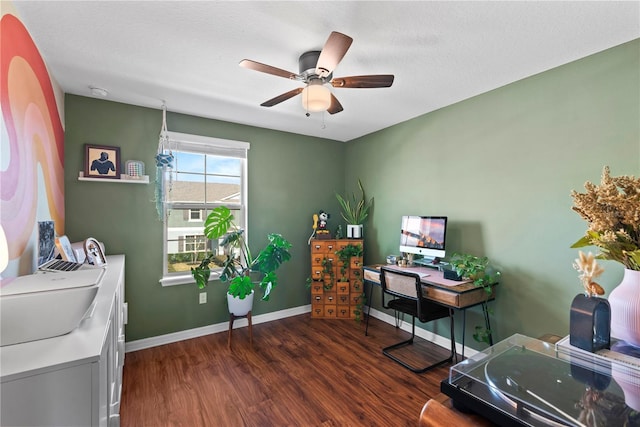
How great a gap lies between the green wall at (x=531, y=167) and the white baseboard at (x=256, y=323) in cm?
13

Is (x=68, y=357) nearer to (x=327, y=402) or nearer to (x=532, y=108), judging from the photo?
(x=327, y=402)

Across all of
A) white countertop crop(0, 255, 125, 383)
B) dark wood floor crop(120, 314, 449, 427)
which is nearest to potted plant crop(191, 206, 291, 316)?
dark wood floor crop(120, 314, 449, 427)

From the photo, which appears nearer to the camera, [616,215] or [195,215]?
[616,215]

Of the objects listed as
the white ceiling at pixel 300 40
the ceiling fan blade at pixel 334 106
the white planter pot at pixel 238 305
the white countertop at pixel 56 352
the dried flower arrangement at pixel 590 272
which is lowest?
the white planter pot at pixel 238 305

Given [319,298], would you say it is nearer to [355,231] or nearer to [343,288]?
[343,288]

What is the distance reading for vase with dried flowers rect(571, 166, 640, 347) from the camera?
115cm

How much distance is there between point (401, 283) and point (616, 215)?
5.24 ft

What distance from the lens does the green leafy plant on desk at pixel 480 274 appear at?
2312 millimetres

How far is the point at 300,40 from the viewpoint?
1744 millimetres

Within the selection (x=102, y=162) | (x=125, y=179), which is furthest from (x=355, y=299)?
(x=102, y=162)

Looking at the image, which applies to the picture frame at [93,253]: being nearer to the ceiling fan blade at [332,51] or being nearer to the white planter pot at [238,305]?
the white planter pot at [238,305]

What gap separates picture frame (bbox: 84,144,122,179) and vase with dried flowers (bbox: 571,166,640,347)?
341 centimetres

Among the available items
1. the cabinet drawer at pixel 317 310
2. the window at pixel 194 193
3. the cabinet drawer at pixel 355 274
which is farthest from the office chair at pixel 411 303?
the window at pixel 194 193

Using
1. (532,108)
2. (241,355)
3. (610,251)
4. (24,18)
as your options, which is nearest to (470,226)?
(532,108)
